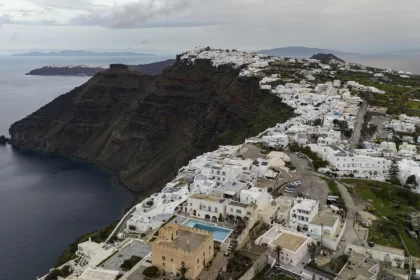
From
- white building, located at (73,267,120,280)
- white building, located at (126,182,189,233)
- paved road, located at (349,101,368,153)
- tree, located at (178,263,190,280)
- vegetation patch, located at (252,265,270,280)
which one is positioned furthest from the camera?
paved road, located at (349,101,368,153)

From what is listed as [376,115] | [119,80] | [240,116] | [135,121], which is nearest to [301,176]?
[376,115]

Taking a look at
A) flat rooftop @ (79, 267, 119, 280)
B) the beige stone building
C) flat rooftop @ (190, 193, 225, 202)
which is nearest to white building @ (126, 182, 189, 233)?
flat rooftop @ (190, 193, 225, 202)

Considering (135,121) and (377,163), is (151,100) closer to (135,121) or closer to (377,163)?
(135,121)

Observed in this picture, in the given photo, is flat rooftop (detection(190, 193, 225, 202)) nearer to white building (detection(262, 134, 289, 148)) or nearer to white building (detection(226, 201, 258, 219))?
white building (detection(226, 201, 258, 219))

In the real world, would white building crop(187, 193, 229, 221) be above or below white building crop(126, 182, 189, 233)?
Result: above

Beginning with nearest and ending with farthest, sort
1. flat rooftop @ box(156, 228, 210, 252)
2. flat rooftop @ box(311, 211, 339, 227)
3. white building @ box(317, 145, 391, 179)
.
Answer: flat rooftop @ box(156, 228, 210, 252) → flat rooftop @ box(311, 211, 339, 227) → white building @ box(317, 145, 391, 179)

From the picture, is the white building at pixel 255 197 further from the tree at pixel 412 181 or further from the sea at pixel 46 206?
the sea at pixel 46 206
